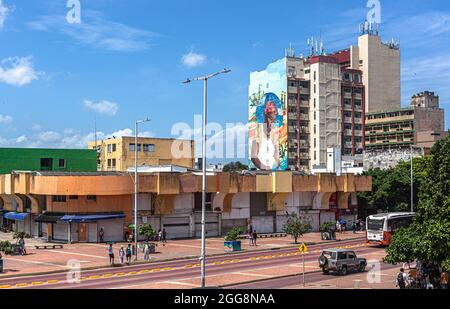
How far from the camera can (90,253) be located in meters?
51.0

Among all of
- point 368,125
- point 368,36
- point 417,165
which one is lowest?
point 417,165

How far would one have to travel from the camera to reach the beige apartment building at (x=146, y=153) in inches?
3681

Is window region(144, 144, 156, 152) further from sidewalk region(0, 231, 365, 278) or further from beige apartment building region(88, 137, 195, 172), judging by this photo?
sidewalk region(0, 231, 365, 278)

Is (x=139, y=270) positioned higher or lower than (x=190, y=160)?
lower

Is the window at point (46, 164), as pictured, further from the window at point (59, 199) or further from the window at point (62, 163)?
the window at point (59, 199)

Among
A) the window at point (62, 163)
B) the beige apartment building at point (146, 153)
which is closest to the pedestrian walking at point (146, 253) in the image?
the beige apartment building at point (146, 153)

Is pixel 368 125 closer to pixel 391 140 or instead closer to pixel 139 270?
pixel 391 140

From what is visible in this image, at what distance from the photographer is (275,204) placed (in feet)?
240

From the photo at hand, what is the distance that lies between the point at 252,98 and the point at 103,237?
3684 inches

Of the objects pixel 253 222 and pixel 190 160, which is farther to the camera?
pixel 190 160

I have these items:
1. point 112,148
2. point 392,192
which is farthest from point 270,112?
point 392,192

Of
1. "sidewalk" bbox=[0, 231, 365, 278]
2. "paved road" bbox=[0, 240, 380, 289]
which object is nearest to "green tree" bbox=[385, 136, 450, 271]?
"paved road" bbox=[0, 240, 380, 289]

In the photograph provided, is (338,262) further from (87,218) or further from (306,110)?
(306,110)
